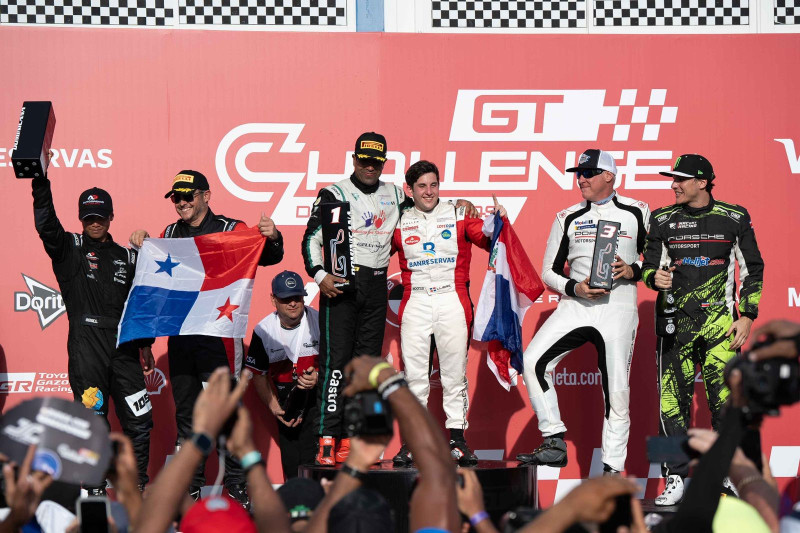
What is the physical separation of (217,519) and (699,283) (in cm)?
398

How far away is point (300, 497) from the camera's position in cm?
276

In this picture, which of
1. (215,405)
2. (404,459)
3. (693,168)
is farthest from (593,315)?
(215,405)

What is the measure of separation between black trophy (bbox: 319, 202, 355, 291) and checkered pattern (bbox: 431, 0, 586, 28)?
1871mm

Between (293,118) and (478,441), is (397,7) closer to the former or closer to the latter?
(293,118)

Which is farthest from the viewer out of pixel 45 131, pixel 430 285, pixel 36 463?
pixel 430 285

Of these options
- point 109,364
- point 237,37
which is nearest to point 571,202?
point 237,37

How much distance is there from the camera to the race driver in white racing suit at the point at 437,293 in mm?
5445

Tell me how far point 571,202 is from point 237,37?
2.54 metres

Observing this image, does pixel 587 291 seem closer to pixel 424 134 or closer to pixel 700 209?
pixel 700 209

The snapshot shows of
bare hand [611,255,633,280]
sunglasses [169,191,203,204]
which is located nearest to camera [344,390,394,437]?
bare hand [611,255,633,280]

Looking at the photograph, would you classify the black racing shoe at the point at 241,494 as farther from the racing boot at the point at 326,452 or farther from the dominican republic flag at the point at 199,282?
the dominican republic flag at the point at 199,282

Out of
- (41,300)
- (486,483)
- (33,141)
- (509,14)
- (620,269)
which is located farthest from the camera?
(509,14)

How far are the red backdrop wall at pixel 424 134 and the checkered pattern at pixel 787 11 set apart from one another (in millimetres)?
150

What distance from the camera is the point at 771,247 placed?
21.7ft
